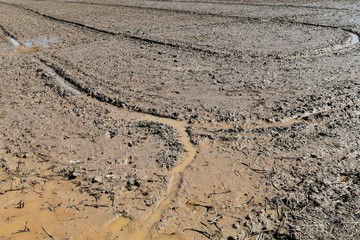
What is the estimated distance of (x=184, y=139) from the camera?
628 centimetres

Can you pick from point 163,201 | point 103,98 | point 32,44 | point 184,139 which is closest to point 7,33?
point 32,44

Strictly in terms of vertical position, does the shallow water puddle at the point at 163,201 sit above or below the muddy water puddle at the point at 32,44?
above

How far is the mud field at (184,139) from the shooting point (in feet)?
14.7

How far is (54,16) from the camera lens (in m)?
20.5

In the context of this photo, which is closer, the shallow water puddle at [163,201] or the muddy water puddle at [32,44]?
the shallow water puddle at [163,201]

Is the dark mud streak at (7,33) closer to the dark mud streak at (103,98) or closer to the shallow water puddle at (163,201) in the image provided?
the dark mud streak at (103,98)

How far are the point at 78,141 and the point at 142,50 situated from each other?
6.10m

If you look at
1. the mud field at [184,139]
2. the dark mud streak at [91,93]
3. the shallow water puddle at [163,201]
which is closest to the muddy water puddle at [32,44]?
the mud field at [184,139]

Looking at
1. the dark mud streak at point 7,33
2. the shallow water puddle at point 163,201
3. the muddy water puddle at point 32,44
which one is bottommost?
the dark mud streak at point 7,33

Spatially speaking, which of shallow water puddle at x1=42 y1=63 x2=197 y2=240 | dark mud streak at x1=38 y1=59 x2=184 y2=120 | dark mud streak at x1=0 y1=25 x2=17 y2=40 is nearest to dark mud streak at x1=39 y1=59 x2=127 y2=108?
dark mud streak at x1=38 y1=59 x2=184 y2=120

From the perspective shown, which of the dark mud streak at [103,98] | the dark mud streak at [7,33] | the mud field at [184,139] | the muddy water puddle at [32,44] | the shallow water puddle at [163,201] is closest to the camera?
the shallow water puddle at [163,201]

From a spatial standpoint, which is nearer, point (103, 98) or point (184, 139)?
point (184, 139)

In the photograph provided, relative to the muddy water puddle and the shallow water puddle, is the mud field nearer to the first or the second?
the shallow water puddle

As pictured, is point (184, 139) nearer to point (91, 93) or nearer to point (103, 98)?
point (103, 98)
